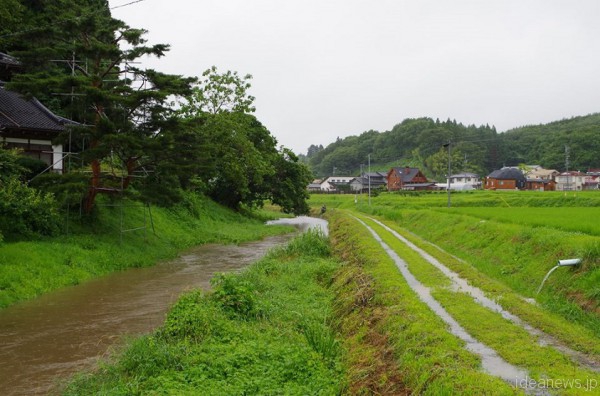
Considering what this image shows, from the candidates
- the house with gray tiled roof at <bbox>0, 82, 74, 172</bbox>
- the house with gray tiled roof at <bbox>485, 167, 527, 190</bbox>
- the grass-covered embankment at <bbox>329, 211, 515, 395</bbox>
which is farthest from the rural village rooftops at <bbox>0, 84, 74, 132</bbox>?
the house with gray tiled roof at <bbox>485, 167, 527, 190</bbox>

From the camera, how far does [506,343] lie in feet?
26.2

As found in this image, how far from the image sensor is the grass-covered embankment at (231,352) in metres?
7.59

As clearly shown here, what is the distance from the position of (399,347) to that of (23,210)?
15.8 meters

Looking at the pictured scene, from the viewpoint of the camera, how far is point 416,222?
3384 centimetres

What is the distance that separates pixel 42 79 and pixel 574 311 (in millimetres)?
20863

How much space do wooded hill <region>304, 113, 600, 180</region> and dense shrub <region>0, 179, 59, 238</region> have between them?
295 ft

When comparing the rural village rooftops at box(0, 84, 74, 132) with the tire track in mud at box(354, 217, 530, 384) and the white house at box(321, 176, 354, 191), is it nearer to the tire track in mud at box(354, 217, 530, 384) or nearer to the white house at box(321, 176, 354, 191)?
the tire track in mud at box(354, 217, 530, 384)

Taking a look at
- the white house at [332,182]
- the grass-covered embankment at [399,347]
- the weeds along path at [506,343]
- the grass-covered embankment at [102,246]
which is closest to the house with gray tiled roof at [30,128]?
the grass-covered embankment at [102,246]

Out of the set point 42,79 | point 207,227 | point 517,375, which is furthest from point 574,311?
point 207,227

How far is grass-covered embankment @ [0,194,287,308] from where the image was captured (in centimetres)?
1564

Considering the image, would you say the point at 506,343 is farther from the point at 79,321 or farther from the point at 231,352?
the point at 79,321

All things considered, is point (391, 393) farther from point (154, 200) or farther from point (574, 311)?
point (154, 200)

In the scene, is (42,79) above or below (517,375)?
above

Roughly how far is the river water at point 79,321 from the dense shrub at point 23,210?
11.6ft
